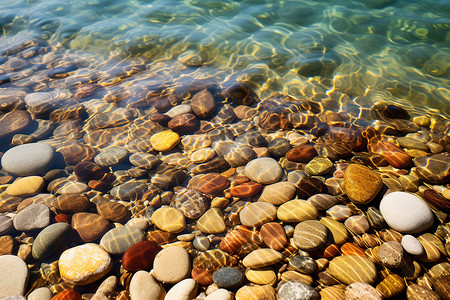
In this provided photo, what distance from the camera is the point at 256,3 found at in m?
7.74

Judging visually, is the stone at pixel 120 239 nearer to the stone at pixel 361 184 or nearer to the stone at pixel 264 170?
the stone at pixel 264 170

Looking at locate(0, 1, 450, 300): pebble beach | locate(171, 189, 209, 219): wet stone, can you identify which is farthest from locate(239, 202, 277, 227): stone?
locate(171, 189, 209, 219): wet stone

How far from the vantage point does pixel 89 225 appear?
324 cm

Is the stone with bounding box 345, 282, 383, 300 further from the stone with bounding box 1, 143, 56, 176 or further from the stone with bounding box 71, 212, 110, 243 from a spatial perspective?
the stone with bounding box 1, 143, 56, 176

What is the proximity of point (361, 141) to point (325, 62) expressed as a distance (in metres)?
2.34

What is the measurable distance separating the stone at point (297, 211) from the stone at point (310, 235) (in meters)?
0.09

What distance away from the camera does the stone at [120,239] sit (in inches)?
118

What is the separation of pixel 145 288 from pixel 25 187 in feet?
7.61

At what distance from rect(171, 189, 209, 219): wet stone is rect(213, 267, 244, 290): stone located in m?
0.81

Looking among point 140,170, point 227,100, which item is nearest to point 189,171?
point 140,170

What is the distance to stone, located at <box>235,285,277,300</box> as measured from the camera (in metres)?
2.55

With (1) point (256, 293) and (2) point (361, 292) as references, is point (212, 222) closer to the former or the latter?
(1) point (256, 293)

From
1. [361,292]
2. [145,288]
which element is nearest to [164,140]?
[145,288]

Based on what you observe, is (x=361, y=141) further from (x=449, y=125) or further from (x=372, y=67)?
(x=372, y=67)
